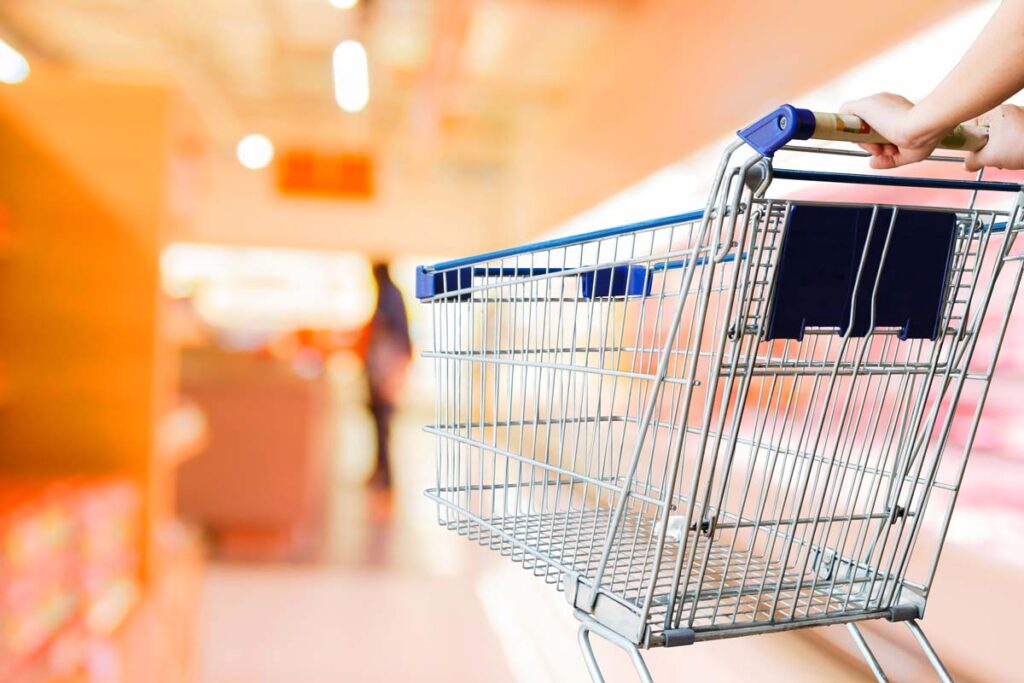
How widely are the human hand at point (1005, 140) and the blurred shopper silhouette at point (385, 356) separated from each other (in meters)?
6.02

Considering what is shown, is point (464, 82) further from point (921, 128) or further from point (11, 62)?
point (921, 128)

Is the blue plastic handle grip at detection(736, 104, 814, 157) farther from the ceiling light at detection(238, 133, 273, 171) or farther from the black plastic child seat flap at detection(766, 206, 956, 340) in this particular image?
the ceiling light at detection(238, 133, 273, 171)

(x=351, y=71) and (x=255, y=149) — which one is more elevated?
(x=351, y=71)

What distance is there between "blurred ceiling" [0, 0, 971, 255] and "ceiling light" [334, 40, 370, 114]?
21.1 inches

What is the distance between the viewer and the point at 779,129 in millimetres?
842

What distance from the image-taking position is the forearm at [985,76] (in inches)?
32.0

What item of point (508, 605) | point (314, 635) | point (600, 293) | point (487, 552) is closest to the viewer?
point (600, 293)

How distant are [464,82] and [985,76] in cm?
825

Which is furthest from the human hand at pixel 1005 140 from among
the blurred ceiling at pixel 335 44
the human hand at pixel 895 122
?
the blurred ceiling at pixel 335 44

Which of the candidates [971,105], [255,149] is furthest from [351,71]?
[971,105]

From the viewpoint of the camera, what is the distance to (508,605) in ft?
12.6

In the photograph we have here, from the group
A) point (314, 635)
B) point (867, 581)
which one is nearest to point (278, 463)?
point (314, 635)

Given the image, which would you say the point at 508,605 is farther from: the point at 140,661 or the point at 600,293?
the point at 600,293

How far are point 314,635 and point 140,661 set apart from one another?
0.65 meters
